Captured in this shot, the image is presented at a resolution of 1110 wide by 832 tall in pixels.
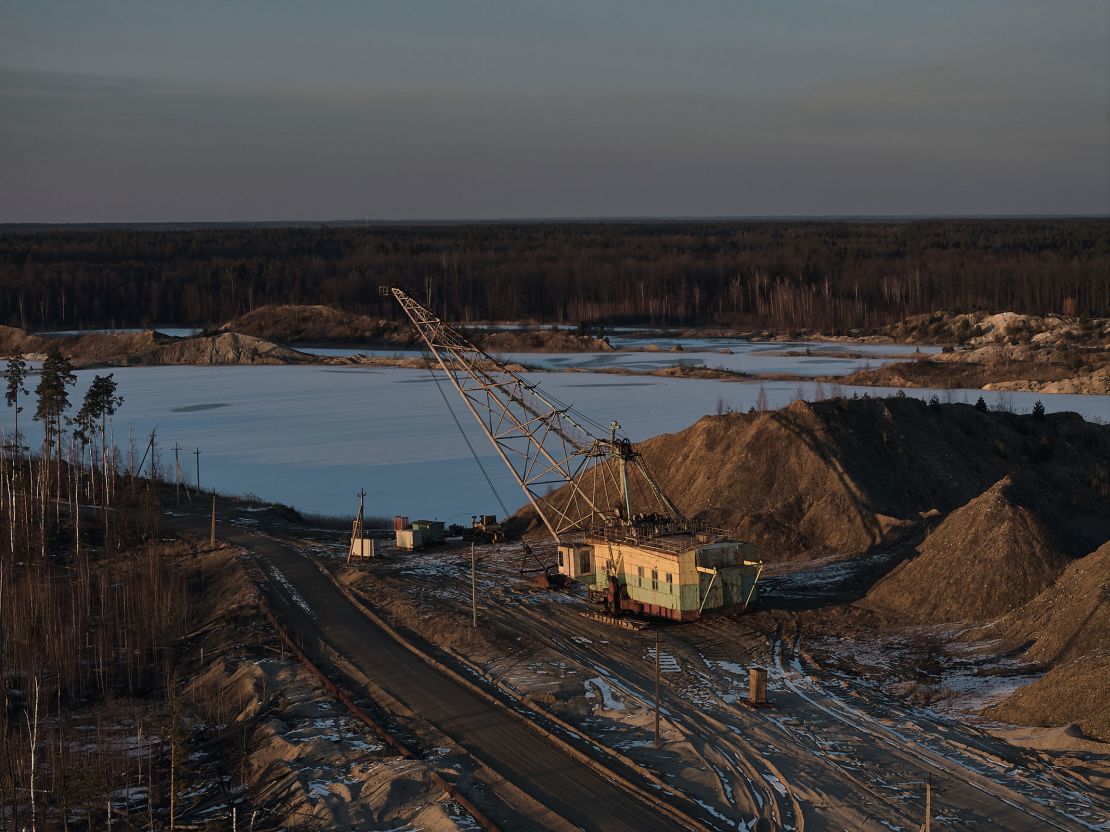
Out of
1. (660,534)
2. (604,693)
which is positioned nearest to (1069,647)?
(604,693)

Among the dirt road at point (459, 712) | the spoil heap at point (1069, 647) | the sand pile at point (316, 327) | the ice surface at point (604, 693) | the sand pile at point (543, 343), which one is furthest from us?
the sand pile at point (316, 327)

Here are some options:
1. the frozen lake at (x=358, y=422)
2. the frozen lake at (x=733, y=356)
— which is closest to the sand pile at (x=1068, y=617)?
the frozen lake at (x=358, y=422)

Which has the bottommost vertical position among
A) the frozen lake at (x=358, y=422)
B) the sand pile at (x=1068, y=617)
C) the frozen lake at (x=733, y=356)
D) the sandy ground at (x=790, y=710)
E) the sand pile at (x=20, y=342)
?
the sandy ground at (x=790, y=710)

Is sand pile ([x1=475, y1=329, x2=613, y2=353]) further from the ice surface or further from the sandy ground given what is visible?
the ice surface

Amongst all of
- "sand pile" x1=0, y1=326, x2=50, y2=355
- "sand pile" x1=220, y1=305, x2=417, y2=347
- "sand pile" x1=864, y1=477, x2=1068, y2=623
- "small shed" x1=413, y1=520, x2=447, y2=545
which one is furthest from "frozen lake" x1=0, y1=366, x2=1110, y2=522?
"sand pile" x1=220, y1=305, x2=417, y2=347

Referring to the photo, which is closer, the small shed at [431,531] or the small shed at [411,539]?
the small shed at [411,539]

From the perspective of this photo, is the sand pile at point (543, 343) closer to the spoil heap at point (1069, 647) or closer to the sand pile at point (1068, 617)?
the sand pile at point (1068, 617)

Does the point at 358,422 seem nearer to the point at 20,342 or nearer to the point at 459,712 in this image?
the point at 459,712
